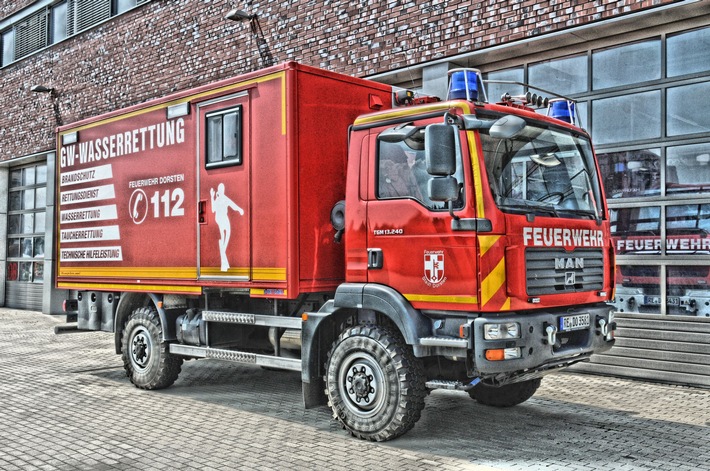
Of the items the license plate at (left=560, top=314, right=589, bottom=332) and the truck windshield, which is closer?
the truck windshield

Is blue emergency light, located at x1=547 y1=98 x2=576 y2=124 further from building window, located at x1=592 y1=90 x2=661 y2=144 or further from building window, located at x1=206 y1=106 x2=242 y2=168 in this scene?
building window, located at x1=206 y1=106 x2=242 y2=168

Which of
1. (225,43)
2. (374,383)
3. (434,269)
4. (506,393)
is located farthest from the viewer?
(225,43)

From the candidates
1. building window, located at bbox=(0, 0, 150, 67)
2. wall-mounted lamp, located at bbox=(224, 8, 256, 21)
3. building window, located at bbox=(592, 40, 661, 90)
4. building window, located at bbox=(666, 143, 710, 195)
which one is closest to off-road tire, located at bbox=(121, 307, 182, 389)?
building window, located at bbox=(666, 143, 710, 195)

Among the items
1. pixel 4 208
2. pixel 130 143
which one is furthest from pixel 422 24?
pixel 4 208

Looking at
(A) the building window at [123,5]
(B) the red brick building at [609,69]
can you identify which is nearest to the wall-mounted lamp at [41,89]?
(A) the building window at [123,5]

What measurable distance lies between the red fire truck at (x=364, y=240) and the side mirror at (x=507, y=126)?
0.01 meters

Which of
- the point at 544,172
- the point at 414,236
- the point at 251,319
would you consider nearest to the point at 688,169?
the point at 544,172

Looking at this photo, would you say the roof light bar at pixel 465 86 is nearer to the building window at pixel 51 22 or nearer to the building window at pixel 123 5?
the building window at pixel 51 22

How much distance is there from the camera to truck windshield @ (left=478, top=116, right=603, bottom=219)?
5.91 meters

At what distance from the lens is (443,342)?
19.0 ft

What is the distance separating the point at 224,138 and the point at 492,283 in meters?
3.24

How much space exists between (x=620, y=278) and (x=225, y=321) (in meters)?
4.99

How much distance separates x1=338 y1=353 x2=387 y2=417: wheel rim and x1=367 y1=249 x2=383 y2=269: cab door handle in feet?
2.43

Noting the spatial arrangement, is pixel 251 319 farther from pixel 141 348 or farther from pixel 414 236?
pixel 414 236
